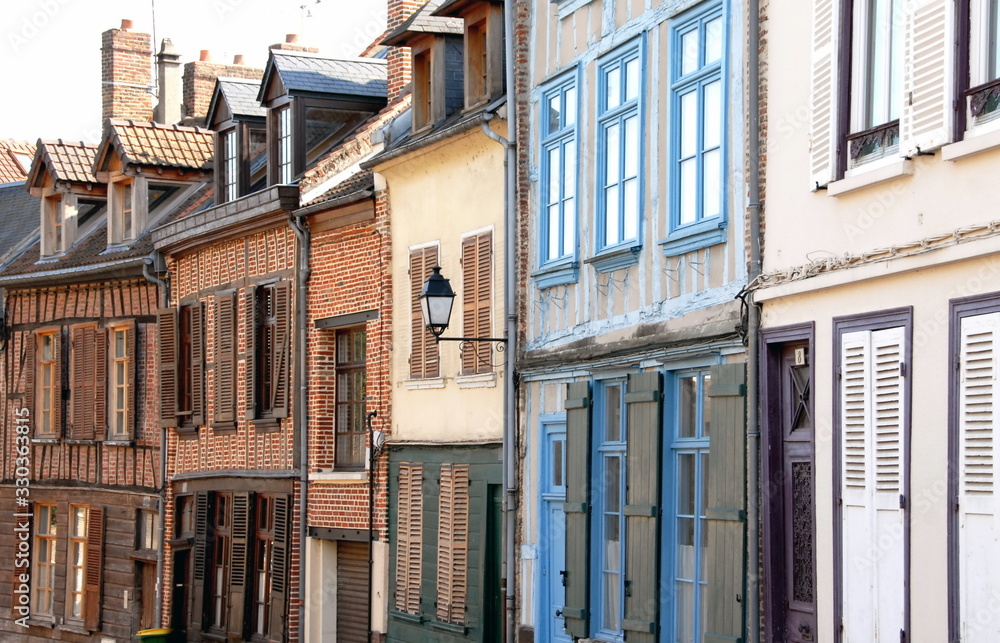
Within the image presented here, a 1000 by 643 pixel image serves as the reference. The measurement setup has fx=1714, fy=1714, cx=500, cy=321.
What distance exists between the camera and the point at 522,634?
1439 cm

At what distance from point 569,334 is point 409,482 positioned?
366 cm

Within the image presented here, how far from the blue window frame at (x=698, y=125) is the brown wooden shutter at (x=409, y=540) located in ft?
17.7

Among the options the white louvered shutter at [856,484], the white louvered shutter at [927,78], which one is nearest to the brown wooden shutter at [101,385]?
the white louvered shutter at [856,484]

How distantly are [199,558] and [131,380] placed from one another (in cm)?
345

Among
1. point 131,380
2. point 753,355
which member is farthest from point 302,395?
point 753,355

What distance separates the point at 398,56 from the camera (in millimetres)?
19297

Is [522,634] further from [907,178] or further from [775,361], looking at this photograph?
[907,178]

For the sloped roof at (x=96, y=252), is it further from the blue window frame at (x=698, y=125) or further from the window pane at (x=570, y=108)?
the blue window frame at (x=698, y=125)

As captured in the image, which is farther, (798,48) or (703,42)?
(703,42)

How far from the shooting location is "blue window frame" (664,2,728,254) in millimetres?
11500

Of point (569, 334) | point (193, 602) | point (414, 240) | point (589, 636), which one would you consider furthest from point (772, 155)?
point (193, 602)

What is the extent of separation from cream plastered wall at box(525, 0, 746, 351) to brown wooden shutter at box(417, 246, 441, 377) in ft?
6.53

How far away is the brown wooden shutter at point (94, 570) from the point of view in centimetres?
2436

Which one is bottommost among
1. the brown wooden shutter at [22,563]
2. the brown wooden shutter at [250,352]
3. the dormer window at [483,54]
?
the brown wooden shutter at [22,563]
